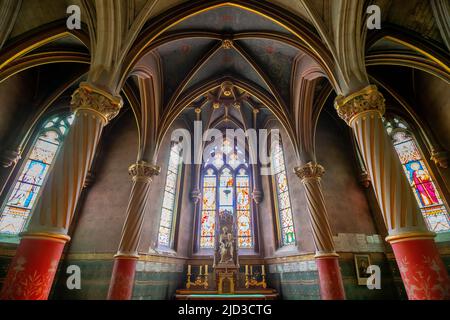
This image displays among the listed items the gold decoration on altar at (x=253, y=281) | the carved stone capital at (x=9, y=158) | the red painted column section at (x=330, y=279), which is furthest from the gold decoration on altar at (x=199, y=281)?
the carved stone capital at (x=9, y=158)

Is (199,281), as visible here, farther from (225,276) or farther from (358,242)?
(358,242)

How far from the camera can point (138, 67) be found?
729cm

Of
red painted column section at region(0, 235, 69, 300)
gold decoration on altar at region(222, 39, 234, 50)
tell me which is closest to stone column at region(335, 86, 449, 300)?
gold decoration on altar at region(222, 39, 234, 50)

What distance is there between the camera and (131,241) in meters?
6.50

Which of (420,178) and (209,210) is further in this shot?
(209,210)

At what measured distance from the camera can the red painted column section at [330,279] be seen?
6199 mm

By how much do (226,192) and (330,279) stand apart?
6.22 m

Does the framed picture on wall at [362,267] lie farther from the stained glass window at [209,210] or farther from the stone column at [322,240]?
the stained glass window at [209,210]

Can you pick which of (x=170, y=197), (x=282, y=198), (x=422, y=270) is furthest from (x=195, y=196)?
(x=422, y=270)

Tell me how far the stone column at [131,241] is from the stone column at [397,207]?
20.1 feet

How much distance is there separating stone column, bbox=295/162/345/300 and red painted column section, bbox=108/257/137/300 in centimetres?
539

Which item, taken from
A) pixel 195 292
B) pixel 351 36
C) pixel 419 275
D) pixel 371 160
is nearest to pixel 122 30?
pixel 351 36

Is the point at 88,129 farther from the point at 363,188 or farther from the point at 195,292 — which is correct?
the point at 363,188

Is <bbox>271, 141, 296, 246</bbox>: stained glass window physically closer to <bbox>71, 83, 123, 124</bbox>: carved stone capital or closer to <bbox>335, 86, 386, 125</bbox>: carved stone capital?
<bbox>335, 86, 386, 125</bbox>: carved stone capital
